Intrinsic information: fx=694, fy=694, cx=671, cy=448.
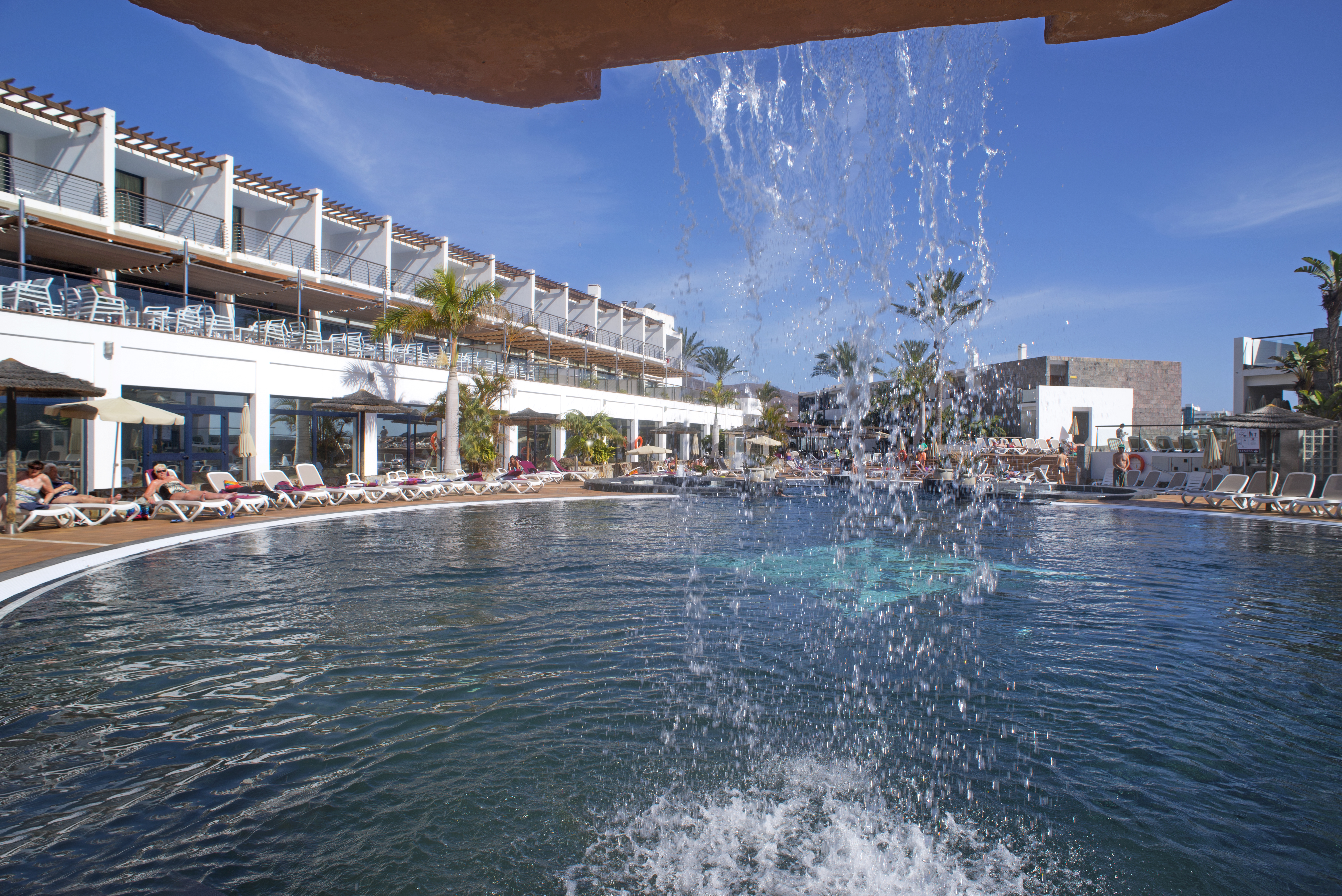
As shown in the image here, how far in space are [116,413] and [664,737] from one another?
1613cm

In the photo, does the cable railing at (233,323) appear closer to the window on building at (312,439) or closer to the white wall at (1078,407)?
the window on building at (312,439)

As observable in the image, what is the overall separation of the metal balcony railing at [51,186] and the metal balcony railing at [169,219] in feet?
3.18

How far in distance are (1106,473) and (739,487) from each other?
15.2 m

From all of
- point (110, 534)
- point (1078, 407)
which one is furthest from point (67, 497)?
point (1078, 407)

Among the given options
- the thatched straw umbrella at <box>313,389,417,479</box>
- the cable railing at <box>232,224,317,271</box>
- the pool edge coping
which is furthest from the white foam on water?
the cable railing at <box>232,224,317,271</box>

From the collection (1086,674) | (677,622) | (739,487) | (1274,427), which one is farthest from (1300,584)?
(739,487)

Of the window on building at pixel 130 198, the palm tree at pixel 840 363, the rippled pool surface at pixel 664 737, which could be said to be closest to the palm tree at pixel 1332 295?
the palm tree at pixel 840 363

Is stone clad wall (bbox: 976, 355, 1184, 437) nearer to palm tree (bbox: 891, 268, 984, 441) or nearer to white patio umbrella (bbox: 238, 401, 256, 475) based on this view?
palm tree (bbox: 891, 268, 984, 441)

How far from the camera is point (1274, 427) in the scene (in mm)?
19328

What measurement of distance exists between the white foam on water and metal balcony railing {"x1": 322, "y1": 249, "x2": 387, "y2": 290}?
29.2 metres

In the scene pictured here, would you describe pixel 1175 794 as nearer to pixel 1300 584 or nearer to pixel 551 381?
pixel 1300 584

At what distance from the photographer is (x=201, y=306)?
Result: 1992cm

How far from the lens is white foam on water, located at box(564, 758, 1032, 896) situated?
3148mm

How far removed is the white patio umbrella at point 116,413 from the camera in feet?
47.0
